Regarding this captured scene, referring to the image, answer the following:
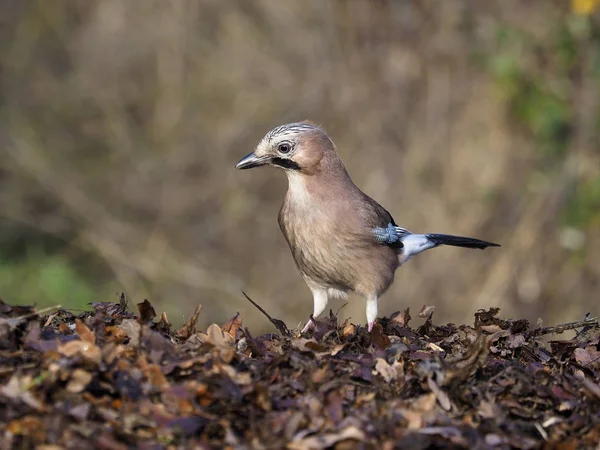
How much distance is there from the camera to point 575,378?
4.24 meters

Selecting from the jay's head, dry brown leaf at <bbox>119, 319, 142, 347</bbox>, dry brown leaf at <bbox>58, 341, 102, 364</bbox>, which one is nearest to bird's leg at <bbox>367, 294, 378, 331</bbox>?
the jay's head

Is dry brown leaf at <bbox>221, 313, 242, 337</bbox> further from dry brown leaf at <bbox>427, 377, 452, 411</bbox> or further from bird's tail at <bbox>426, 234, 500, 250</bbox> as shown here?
bird's tail at <bbox>426, 234, 500, 250</bbox>

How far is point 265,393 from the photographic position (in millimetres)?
3650

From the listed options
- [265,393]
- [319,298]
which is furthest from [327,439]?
[319,298]

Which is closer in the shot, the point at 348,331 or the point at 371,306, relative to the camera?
the point at 348,331

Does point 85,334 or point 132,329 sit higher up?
point 132,329

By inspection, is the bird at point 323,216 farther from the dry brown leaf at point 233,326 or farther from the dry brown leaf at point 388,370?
the dry brown leaf at point 388,370

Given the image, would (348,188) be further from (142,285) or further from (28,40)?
(28,40)

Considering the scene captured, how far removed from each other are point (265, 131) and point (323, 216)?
6.81 m

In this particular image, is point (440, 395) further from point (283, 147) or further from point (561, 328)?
point (283, 147)

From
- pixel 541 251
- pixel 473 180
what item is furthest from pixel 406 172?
pixel 541 251

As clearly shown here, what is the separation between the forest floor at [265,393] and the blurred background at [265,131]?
6.88 m

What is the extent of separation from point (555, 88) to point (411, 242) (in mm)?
5109

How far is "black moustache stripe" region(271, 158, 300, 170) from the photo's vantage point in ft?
21.0
